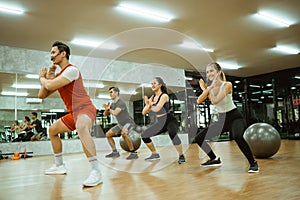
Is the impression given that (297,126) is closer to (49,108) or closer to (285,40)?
(285,40)

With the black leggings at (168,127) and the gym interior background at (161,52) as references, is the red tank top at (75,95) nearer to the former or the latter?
the black leggings at (168,127)

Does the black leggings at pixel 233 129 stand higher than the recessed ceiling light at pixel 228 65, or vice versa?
the recessed ceiling light at pixel 228 65

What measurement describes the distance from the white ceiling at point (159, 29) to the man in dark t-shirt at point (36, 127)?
5.42ft

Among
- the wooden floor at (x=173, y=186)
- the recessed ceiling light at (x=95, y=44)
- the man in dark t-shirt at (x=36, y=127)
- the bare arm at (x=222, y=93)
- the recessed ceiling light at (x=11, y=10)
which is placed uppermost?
the recessed ceiling light at (x=11, y=10)

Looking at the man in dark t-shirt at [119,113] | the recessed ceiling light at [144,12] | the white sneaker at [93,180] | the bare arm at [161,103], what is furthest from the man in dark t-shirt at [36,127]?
the white sneaker at [93,180]

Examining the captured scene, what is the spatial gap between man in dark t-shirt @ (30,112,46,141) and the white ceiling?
5.42 feet

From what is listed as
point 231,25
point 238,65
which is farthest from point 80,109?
point 238,65

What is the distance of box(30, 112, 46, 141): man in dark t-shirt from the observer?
6.41 meters

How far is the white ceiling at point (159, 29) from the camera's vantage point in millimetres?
4645

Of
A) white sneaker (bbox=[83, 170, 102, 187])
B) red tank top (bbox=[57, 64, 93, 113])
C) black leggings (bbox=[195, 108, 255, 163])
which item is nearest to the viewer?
white sneaker (bbox=[83, 170, 102, 187])

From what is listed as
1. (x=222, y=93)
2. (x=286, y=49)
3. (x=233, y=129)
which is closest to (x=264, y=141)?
(x=233, y=129)

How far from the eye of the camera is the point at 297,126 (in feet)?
30.1

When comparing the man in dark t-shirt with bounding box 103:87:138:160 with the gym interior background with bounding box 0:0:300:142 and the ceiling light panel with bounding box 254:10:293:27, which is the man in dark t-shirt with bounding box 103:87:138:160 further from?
the ceiling light panel with bounding box 254:10:293:27

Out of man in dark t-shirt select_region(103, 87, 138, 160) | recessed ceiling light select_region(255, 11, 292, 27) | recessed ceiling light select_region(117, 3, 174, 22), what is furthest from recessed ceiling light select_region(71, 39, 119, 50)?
recessed ceiling light select_region(255, 11, 292, 27)
